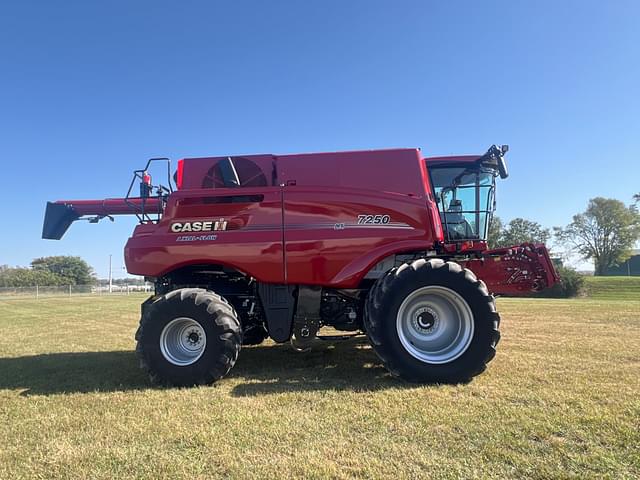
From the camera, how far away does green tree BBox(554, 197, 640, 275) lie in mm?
68688

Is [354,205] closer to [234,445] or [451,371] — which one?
[451,371]

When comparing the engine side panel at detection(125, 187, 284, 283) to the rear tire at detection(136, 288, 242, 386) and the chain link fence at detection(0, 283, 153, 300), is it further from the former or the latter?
the chain link fence at detection(0, 283, 153, 300)

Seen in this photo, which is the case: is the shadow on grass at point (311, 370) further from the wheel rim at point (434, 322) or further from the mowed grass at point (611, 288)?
the mowed grass at point (611, 288)

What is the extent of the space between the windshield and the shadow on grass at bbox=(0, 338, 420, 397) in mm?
2309

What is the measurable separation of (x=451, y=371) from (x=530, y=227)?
259ft

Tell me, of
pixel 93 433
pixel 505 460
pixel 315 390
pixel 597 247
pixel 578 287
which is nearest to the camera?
pixel 505 460

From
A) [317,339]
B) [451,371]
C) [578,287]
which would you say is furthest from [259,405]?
[578,287]

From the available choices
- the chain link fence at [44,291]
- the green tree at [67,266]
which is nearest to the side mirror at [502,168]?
the chain link fence at [44,291]

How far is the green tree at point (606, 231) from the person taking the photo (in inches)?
2704

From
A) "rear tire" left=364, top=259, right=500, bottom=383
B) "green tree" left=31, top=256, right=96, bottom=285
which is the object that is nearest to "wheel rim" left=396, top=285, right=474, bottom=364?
"rear tire" left=364, top=259, right=500, bottom=383

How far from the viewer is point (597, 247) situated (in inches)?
2825

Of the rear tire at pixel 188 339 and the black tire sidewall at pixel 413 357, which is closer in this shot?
the black tire sidewall at pixel 413 357

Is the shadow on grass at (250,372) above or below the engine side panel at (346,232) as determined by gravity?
below

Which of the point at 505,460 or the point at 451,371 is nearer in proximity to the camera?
the point at 505,460
